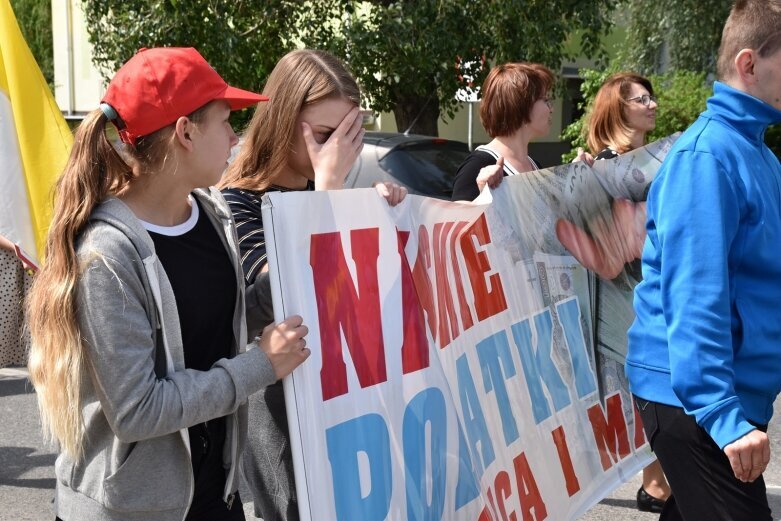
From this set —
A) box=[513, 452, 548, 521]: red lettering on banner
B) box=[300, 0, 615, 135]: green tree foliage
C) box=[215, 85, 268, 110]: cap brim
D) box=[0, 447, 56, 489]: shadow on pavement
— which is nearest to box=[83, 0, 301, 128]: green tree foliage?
box=[300, 0, 615, 135]: green tree foliage

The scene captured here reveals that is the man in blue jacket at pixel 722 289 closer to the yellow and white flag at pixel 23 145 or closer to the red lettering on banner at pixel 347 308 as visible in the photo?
the red lettering on banner at pixel 347 308

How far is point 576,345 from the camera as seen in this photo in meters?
3.85

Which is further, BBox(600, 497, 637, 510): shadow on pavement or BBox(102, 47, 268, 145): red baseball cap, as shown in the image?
BBox(600, 497, 637, 510): shadow on pavement

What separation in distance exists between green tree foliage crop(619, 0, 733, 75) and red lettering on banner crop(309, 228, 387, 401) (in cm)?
1380

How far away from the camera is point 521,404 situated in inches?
131

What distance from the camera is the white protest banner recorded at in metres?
2.39

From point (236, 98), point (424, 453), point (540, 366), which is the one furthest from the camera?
point (540, 366)

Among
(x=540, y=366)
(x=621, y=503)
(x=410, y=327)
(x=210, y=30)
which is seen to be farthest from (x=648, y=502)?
(x=210, y=30)

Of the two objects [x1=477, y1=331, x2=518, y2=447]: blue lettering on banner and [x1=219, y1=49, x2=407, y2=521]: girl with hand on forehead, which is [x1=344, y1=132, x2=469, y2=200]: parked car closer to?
[x1=477, y1=331, x2=518, y2=447]: blue lettering on banner

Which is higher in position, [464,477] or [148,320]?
[148,320]

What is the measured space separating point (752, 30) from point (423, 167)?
6119 mm

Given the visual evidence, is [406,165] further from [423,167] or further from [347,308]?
[347,308]

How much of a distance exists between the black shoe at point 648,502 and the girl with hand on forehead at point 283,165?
246 cm

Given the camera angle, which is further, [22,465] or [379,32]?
[379,32]
